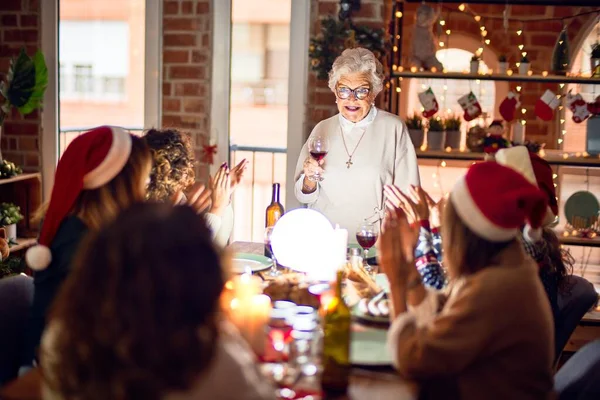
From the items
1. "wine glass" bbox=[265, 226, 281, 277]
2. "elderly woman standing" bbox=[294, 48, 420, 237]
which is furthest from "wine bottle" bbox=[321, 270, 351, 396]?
"elderly woman standing" bbox=[294, 48, 420, 237]

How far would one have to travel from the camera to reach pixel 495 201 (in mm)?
1742

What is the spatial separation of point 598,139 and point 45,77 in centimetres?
294

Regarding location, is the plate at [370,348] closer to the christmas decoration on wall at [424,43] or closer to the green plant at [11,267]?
the green plant at [11,267]

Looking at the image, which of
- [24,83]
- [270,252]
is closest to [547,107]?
[270,252]

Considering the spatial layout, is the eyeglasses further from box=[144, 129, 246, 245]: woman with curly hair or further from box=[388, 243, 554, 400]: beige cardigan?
box=[388, 243, 554, 400]: beige cardigan

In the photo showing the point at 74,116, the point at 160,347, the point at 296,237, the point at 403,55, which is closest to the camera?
the point at 160,347

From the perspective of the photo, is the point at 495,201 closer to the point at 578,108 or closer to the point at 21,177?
the point at 578,108

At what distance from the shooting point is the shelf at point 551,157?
13.8 feet

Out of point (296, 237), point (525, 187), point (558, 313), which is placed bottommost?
point (558, 313)

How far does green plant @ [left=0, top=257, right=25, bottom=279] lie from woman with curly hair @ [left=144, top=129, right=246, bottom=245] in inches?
44.0

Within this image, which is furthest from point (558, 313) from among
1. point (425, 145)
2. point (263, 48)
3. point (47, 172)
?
point (47, 172)

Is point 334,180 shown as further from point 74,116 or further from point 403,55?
point 403,55

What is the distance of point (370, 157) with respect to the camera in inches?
138

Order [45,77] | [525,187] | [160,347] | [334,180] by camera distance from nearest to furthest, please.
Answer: [160,347]
[525,187]
[334,180]
[45,77]
